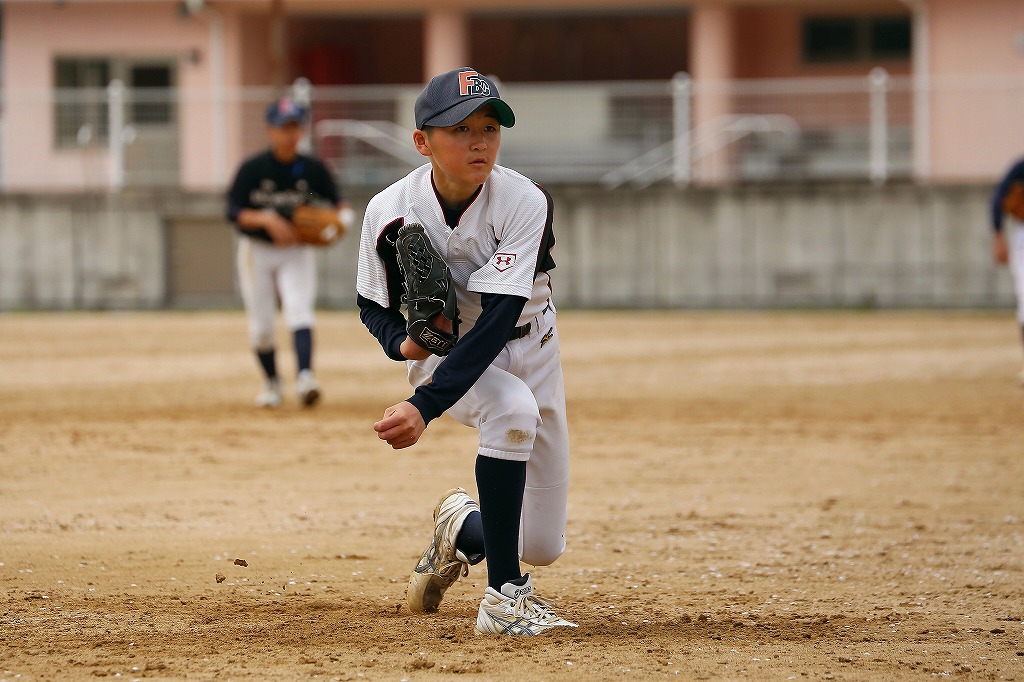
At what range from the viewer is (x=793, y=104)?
68.7ft

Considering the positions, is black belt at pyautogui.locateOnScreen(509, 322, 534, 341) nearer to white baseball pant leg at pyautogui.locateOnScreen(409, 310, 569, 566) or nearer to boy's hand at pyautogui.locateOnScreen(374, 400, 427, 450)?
white baseball pant leg at pyautogui.locateOnScreen(409, 310, 569, 566)

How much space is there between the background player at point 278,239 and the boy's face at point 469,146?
6.58 m

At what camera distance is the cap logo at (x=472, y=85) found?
458 centimetres

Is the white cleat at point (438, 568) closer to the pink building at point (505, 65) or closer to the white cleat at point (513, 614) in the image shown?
the white cleat at point (513, 614)

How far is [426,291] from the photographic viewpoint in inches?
180

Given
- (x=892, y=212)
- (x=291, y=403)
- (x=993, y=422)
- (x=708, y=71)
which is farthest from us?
(x=708, y=71)

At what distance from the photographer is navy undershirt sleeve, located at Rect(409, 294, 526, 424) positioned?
180 inches

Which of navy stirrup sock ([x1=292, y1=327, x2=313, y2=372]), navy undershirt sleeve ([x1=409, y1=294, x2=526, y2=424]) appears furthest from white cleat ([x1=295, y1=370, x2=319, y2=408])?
navy undershirt sleeve ([x1=409, y1=294, x2=526, y2=424])

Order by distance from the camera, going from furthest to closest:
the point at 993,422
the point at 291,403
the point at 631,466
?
the point at 291,403 → the point at 993,422 → the point at 631,466

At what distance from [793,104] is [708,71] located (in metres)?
3.27

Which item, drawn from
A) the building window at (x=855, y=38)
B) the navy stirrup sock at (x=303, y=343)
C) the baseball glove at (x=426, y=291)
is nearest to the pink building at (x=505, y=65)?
the building window at (x=855, y=38)

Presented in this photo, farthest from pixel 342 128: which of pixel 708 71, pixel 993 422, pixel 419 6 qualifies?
pixel 993 422

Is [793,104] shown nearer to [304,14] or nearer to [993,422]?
[304,14]

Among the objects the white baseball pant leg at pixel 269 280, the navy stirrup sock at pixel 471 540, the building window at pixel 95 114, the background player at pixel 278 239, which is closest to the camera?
the navy stirrup sock at pixel 471 540
